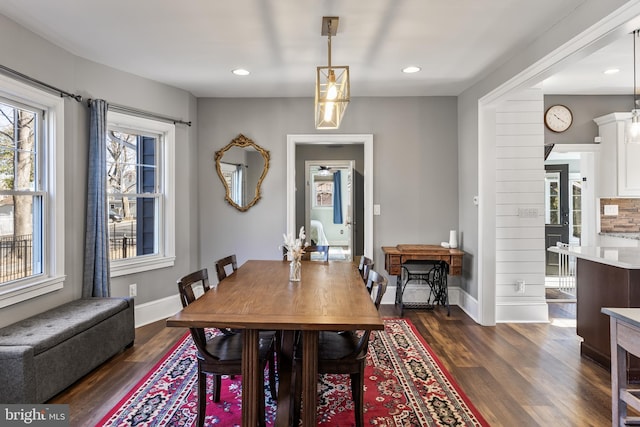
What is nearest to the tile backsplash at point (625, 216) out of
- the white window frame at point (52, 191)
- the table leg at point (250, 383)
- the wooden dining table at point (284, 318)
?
the wooden dining table at point (284, 318)

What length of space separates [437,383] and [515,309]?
193 cm

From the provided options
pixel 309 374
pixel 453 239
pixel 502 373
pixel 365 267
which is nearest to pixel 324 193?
pixel 453 239

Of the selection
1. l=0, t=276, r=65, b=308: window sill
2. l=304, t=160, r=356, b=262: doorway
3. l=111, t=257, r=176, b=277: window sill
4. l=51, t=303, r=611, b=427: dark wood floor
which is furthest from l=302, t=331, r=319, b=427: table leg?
l=304, t=160, r=356, b=262: doorway

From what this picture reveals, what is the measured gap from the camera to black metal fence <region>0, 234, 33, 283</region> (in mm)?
2625

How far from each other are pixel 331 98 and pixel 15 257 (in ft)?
8.49

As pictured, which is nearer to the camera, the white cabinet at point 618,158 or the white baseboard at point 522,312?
the white baseboard at point 522,312

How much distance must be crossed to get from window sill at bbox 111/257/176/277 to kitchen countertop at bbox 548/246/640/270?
3.86 meters

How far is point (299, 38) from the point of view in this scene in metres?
2.84

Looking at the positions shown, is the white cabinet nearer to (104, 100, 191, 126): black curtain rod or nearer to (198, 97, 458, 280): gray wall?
(198, 97, 458, 280): gray wall

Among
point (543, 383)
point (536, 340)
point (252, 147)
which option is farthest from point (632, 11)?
point (252, 147)

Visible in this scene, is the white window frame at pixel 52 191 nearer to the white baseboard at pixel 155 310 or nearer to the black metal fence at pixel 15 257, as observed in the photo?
the black metal fence at pixel 15 257

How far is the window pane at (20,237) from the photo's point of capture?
8.66 ft

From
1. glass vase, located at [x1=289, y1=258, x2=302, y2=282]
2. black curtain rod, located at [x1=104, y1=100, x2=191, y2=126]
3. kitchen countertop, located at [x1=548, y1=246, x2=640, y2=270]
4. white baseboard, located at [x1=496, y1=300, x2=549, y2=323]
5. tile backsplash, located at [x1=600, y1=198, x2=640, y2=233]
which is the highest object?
black curtain rod, located at [x1=104, y1=100, x2=191, y2=126]

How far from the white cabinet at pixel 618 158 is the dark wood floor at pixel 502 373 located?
1.70 metres
